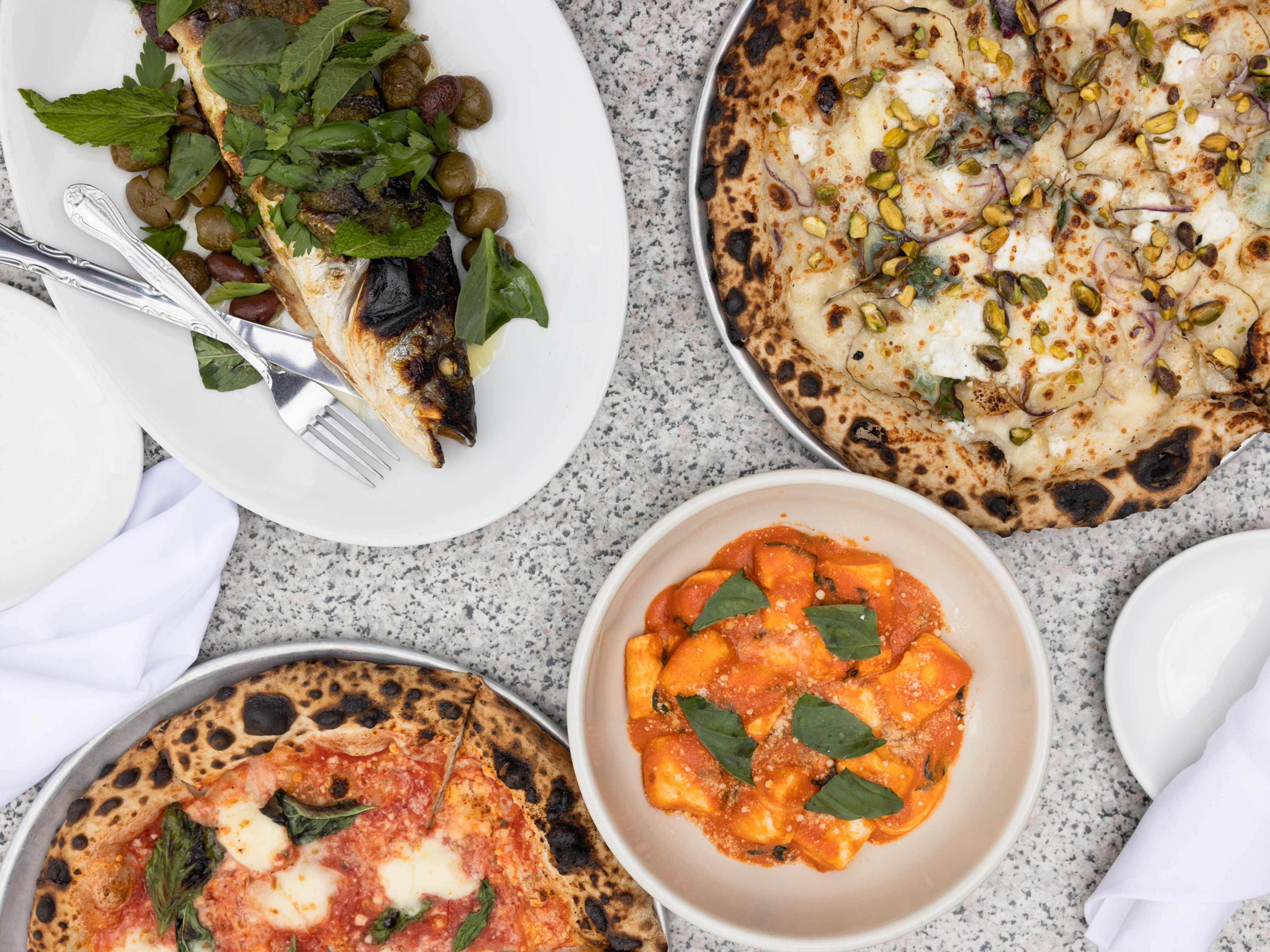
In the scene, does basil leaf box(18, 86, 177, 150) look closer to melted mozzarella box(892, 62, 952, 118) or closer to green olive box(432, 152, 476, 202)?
green olive box(432, 152, 476, 202)

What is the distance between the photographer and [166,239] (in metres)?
1.55

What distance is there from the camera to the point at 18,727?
1.63 m

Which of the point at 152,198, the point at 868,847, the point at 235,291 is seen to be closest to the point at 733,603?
the point at 868,847

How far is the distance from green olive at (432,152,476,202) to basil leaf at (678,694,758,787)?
107 cm

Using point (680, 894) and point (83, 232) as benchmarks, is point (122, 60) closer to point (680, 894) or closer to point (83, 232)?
point (83, 232)

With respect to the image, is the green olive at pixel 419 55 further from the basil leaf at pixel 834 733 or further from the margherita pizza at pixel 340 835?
the basil leaf at pixel 834 733

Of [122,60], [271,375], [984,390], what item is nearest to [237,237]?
[271,375]

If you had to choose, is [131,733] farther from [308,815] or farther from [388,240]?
[388,240]

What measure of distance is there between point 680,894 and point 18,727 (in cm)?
136

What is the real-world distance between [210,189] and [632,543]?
1081 millimetres

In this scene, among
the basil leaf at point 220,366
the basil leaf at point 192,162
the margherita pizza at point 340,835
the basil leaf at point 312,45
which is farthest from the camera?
the margherita pizza at point 340,835

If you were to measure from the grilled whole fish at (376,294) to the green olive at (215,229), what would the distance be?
2.7 inches

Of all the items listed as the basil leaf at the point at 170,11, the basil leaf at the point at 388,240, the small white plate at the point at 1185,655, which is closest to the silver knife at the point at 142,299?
the basil leaf at the point at 388,240

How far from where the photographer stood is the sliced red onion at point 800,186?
1.52 m
